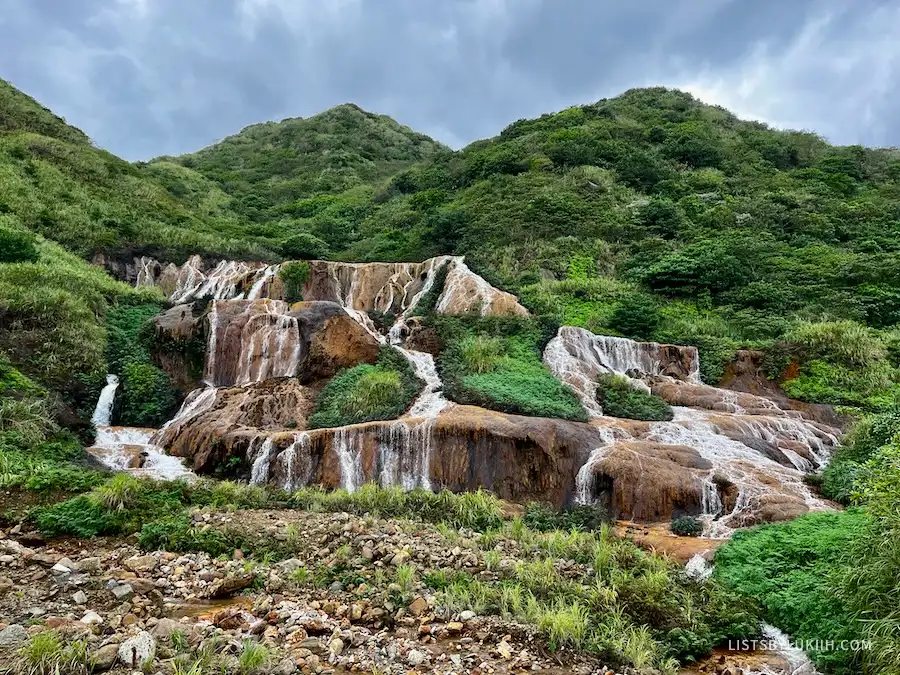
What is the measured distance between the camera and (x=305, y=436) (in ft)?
44.2

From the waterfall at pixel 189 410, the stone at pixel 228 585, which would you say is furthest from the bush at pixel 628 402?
the stone at pixel 228 585

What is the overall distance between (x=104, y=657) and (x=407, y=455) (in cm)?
929

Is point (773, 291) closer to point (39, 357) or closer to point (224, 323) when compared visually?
→ point (224, 323)

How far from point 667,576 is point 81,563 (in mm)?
7521

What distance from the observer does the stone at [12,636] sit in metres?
4.37

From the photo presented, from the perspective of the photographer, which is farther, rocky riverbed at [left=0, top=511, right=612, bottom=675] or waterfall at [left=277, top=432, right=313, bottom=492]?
waterfall at [left=277, top=432, right=313, bottom=492]

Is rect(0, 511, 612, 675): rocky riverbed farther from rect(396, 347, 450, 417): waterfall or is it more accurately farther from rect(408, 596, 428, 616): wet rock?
rect(396, 347, 450, 417): waterfall

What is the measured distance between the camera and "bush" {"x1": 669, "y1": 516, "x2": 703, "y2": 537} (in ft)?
34.8

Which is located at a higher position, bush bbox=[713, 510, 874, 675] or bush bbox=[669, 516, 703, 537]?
bush bbox=[713, 510, 874, 675]

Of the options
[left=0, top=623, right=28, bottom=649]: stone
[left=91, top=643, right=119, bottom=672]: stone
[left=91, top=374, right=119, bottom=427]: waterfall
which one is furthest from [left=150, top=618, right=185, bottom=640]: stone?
[left=91, top=374, right=119, bottom=427]: waterfall

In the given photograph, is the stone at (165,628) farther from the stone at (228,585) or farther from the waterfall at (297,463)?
the waterfall at (297,463)

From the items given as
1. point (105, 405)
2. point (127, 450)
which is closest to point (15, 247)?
point (105, 405)

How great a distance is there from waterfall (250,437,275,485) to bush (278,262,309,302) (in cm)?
1498

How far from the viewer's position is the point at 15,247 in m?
21.6
